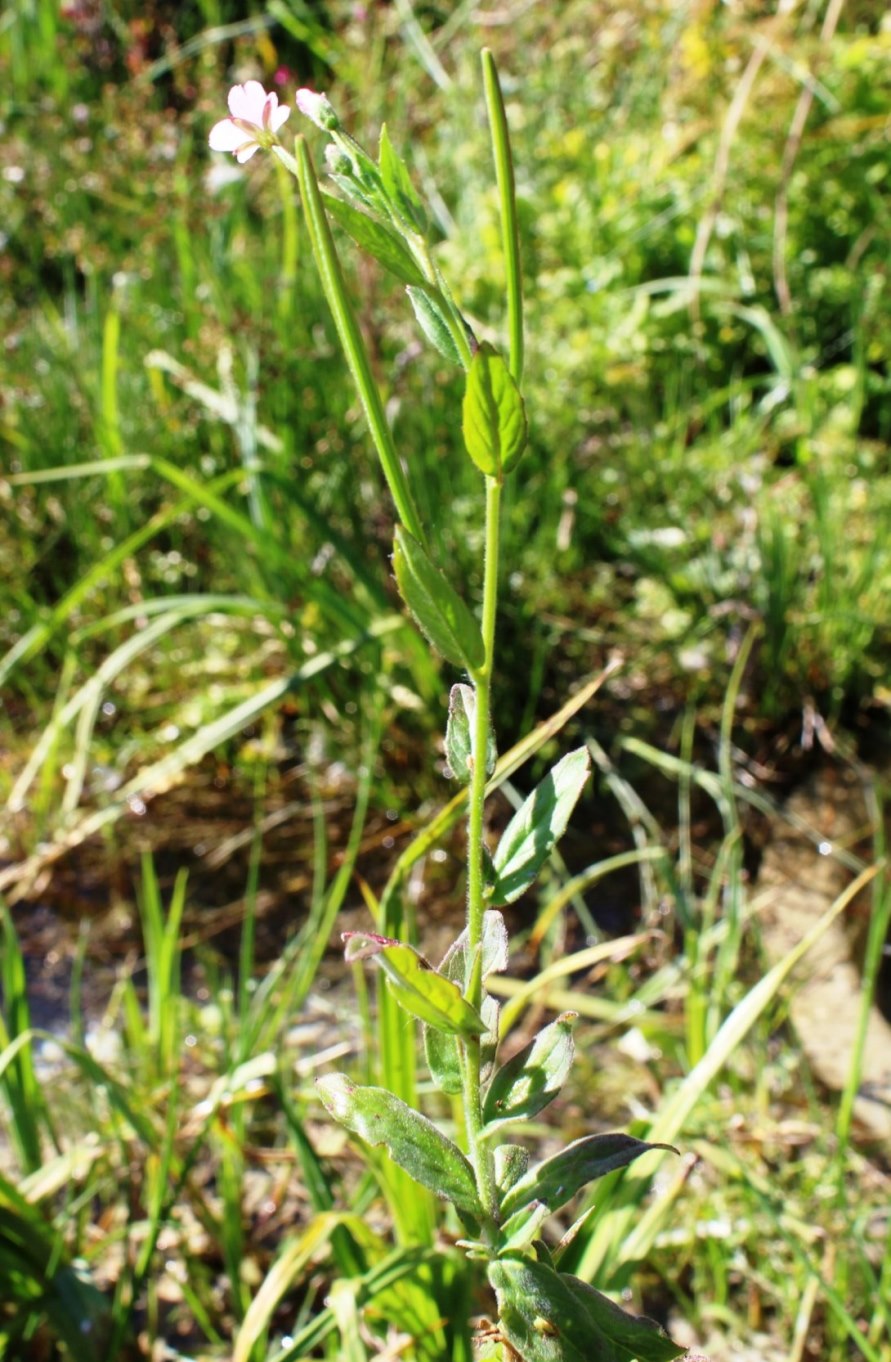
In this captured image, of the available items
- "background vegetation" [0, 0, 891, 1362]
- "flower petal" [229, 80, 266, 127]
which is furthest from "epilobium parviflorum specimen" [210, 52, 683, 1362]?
"background vegetation" [0, 0, 891, 1362]

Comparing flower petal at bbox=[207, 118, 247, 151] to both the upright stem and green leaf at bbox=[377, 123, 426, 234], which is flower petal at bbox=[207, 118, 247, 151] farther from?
the upright stem

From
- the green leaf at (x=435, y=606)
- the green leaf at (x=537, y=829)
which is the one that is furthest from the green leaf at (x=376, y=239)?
the green leaf at (x=537, y=829)

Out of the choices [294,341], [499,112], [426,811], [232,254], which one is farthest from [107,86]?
[499,112]

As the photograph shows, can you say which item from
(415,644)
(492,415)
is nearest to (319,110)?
(492,415)

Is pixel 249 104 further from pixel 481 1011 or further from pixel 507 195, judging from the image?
pixel 481 1011

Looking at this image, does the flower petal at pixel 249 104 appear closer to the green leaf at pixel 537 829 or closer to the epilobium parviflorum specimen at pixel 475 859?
the epilobium parviflorum specimen at pixel 475 859

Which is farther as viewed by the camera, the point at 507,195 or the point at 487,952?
the point at 487,952

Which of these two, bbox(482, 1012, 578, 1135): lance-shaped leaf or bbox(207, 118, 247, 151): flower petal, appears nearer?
bbox(207, 118, 247, 151): flower petal
